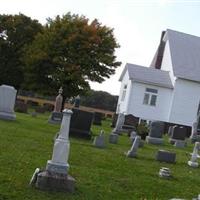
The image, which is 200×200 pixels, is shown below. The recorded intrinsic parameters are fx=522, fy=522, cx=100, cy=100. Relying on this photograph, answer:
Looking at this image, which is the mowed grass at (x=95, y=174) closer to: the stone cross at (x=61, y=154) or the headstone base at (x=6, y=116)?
the stone cross at (x=61, y=154)

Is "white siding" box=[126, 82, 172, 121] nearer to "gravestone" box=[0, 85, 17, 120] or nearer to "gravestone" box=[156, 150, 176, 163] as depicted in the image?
"gravestone" box=[0, 85, 17, 120]

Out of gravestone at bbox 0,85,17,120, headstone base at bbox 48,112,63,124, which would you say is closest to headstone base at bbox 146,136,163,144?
headstone base at bbox 48,112,63,124

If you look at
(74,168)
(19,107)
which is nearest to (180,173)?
(74,168)

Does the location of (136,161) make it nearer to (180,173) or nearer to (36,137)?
(180,173)

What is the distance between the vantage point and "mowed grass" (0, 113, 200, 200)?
349 inches

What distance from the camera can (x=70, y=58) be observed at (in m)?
47.5

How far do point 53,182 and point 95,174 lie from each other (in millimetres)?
2400

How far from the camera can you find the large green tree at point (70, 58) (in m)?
47.2

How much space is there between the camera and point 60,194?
8.72 m

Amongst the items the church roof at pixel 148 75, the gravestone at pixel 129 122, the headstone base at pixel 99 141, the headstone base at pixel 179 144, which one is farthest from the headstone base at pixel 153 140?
the church roof at pixel 148 75

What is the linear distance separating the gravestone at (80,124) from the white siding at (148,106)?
2193cm

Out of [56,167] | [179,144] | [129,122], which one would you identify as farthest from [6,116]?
[56,167]

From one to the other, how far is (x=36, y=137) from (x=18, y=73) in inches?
1562

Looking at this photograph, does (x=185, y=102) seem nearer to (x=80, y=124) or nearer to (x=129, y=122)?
(x=129, y=122)
